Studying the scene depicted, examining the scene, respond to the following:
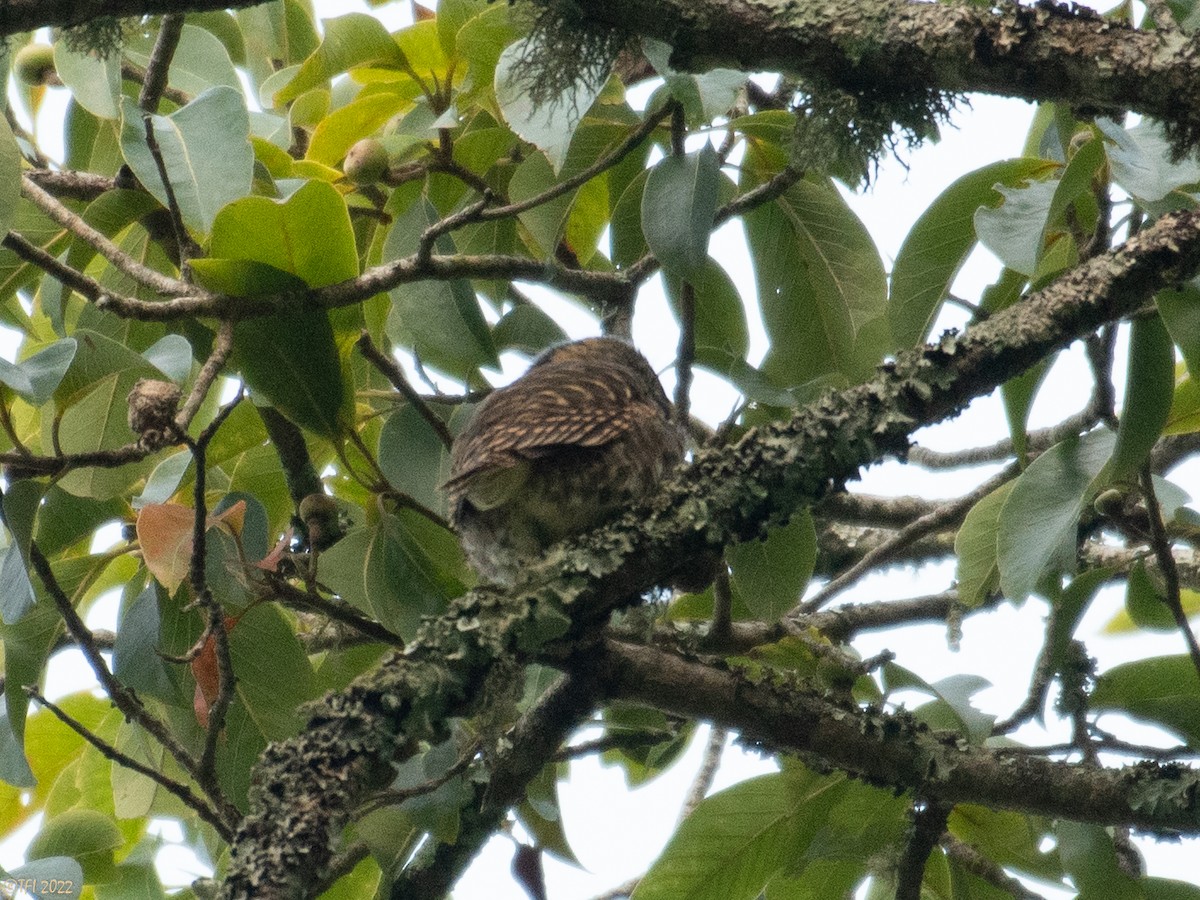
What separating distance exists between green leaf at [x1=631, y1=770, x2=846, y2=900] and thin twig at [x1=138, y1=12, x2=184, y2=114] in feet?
5.55

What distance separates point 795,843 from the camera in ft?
8.52

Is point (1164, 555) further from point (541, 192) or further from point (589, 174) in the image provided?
point (541, 192)

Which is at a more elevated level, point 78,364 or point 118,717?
point 78,364

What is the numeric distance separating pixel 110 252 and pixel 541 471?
0.89 meters

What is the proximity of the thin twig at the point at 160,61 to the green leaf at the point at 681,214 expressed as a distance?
883 mm

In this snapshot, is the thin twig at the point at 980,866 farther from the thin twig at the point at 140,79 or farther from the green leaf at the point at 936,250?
the thin twig at the point at 140,79

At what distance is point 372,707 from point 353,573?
0.84 m

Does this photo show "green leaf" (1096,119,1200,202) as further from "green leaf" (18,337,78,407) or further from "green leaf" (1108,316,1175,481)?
"green leaf" (18,337,78,407)

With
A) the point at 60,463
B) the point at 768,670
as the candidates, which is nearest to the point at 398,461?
the point at 60,463

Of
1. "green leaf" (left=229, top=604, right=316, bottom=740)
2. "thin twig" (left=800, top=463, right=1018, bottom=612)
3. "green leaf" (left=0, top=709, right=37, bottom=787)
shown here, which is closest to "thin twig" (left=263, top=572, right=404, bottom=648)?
"green leaf" (left=229, top=604, right=316, bottom=740)

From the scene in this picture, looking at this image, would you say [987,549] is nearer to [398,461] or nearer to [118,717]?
[398,461]

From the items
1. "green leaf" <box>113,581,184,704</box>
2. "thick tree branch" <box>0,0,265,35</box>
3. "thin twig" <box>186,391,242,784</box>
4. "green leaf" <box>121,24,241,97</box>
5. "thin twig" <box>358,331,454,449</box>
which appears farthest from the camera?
"green leaf" <box>121,24,241,97</box>

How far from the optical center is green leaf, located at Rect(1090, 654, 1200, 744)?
2.52 meters

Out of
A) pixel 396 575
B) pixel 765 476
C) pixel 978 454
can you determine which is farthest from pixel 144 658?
pixel 978 454
